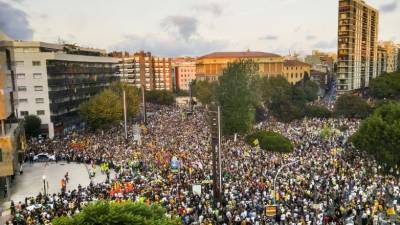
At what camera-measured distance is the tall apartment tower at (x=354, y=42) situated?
9456 centimetres

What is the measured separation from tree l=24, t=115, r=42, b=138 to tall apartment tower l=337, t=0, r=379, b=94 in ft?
236

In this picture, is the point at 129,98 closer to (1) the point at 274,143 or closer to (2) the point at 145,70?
(1) the point at 274,143

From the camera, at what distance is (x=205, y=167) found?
31625 mm

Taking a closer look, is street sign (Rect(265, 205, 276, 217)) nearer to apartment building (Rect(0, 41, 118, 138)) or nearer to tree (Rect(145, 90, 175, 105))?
apartment building (Rect(0, 41, 118, 138))

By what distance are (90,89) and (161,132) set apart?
24440 mm

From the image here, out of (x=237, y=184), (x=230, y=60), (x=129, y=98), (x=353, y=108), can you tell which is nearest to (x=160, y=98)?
(x=230, y=60)

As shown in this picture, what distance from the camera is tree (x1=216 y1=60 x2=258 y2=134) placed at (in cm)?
4944

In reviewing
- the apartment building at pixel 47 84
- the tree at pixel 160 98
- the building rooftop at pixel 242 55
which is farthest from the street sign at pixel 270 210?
the building rooftop at pixel 242 55

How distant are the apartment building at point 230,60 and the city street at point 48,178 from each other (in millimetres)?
83093

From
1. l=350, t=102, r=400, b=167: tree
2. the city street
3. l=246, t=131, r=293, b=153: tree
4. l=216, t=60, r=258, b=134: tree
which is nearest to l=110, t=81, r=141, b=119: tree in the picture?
l=216, t=60, r=258, b=134: tree

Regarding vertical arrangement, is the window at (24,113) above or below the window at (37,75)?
below

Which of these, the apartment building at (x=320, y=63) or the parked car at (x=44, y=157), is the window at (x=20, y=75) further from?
the apartment building at (x=320, y=63)

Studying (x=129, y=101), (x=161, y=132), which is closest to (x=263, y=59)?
(x=129, y=101)

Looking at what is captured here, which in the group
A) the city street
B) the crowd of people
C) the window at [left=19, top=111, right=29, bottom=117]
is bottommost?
the city street
